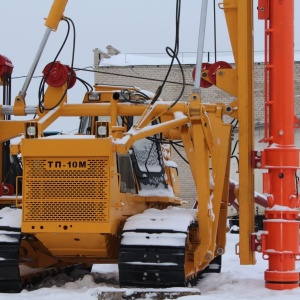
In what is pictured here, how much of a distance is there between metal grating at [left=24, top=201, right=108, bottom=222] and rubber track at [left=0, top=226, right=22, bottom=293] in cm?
35

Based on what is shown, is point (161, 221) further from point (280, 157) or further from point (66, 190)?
point (280, 157)

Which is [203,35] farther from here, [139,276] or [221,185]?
[139,276]

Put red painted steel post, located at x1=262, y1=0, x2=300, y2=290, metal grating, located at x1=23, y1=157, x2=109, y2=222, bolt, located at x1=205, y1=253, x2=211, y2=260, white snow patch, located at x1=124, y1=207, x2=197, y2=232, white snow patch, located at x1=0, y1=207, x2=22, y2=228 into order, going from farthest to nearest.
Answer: red painted steel post, located at x1=262, y1=0, x2=300, y2=290
bolt, located at x1=205, y1=253, x2=211, y2=260
white snow patch, located at x1=0, y1=207, x2=22, y2=228
white snow patch, located at x1=124, y1=207, x2=197, y2=232
metal grating, located at x1=23, y1=157, x2=109, y2=222

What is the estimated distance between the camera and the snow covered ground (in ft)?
27.1

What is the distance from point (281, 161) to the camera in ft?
31.1

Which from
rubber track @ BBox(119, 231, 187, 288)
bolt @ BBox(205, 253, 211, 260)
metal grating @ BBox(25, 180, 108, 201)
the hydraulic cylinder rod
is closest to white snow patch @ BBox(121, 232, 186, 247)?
rubber track @ BBox(119, 231, 187, 288)

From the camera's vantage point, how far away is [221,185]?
9.70m

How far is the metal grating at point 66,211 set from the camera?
27.5 ft

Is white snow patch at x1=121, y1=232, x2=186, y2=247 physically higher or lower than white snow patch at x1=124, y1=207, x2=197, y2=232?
lower

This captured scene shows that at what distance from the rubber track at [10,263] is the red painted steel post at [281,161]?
2.79 meters

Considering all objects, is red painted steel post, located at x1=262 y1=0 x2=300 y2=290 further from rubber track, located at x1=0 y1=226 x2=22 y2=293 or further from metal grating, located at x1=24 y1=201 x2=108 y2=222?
rubber track, located at x1=0 y1=226 x2=22 y2=293

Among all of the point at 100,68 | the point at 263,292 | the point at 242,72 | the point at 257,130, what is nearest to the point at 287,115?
the point at 242,72

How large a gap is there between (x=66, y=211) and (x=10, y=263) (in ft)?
2.75

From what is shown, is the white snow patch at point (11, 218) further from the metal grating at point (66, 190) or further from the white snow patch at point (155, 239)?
the white snow patch at point (155, 239)
